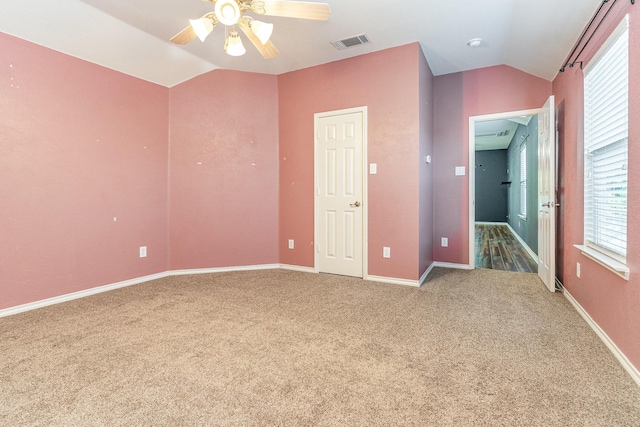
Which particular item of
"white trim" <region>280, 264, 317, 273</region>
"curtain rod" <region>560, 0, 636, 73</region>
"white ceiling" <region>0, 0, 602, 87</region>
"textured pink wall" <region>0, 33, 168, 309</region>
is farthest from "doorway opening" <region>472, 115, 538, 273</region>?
"textured pink wall" <region>0, 33, 168, 309</region>

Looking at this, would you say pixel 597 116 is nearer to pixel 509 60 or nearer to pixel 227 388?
pixel 509 60

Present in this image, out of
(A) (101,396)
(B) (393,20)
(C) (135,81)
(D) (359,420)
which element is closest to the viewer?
(D) (359,420)

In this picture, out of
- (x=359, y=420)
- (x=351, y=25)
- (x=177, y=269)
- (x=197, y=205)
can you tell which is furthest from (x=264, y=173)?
(x=359, y=420)

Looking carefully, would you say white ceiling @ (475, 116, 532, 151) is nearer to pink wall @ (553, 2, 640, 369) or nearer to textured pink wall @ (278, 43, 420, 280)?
pink wall @ (553, 2, 640, 369)

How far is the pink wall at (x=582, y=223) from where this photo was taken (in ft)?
5.86

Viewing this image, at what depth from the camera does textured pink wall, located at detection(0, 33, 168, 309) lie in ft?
9.11

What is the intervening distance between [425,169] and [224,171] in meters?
2.58

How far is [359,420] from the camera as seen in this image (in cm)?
142

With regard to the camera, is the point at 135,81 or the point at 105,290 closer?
the point at 105,290

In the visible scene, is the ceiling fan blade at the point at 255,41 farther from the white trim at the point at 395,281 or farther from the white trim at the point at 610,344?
the white trim at the point at 610,344

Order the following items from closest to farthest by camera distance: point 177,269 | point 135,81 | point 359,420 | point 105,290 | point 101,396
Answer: point 359,420 → point 101,396 → point 105,290 → point 135,81 → point 177,269

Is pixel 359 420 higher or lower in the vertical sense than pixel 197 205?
lower

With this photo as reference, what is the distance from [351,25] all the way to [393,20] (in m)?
0.39

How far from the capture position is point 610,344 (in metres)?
2.06
